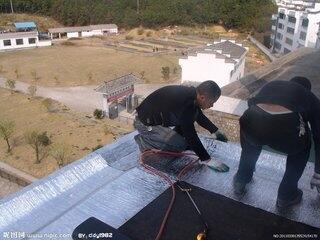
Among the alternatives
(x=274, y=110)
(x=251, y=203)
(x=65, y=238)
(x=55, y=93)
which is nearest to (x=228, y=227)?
(x=251, y=203)

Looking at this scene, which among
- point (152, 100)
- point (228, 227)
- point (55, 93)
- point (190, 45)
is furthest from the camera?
point (190, 45)

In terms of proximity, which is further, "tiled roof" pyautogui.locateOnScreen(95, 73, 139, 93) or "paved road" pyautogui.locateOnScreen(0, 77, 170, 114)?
"paved road" pyautogui.locateOnScreen(0, 77, 170, 114)

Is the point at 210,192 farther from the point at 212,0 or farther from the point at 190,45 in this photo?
the point at 212,0

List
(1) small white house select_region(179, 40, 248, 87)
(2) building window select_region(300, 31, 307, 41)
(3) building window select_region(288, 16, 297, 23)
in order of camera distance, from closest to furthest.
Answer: (1) small white house select_region(179, 40, 248, 87) → (2) building window select_region(300, 31, 307, 41) → (3) building window select_region(288, 16, 297, 23)

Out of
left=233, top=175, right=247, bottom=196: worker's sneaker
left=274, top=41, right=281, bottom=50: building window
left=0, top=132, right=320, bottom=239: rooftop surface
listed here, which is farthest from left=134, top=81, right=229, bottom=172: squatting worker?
left=274, top=41, right=281, bottom=50: building window

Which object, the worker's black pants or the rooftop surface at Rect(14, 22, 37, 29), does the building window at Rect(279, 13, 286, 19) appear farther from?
the worker's black pants
